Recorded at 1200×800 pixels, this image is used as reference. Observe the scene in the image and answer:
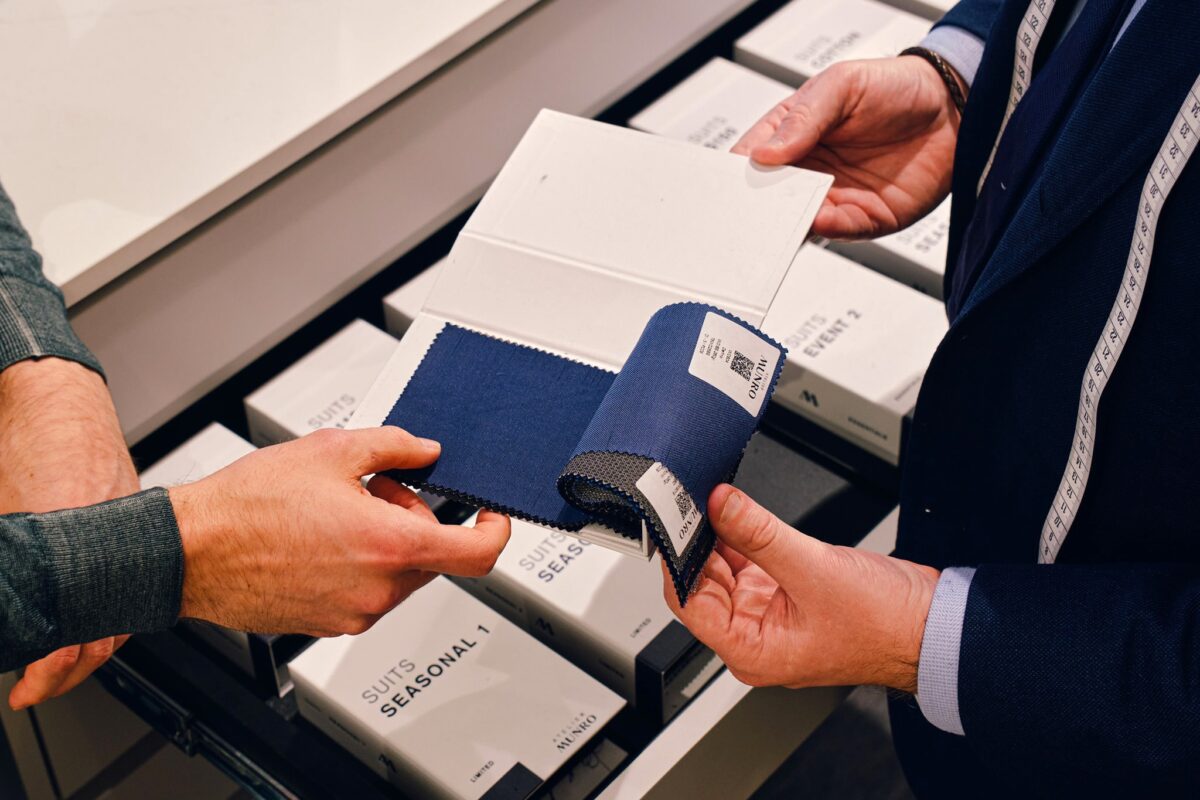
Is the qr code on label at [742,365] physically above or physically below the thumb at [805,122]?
below

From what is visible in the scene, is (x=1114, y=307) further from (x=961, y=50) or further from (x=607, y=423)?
(x=961, y=50)

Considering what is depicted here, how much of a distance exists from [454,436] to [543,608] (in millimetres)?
280

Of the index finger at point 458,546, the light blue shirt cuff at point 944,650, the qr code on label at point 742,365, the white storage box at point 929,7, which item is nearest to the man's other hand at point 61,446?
the index finger at point 458,546

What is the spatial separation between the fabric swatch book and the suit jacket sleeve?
0.71ft

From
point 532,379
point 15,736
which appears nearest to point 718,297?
point 532,379

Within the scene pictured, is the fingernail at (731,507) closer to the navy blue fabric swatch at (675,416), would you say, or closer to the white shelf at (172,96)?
the navy blue fabric swatch at (675,416)

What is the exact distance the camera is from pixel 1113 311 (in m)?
0.92

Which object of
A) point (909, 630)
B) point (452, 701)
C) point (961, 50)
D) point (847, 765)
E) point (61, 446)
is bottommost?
point (847, 765)

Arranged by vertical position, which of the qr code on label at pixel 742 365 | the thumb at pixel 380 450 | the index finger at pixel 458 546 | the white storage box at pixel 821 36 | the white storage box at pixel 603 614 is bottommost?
the white storage box at pixel 603 614

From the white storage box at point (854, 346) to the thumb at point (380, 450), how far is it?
1.62 feet

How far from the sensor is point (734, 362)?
101 cm

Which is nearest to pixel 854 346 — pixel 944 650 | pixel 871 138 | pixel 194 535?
pixel 871 138

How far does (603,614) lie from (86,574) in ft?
1.58

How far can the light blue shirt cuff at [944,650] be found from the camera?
99cm
